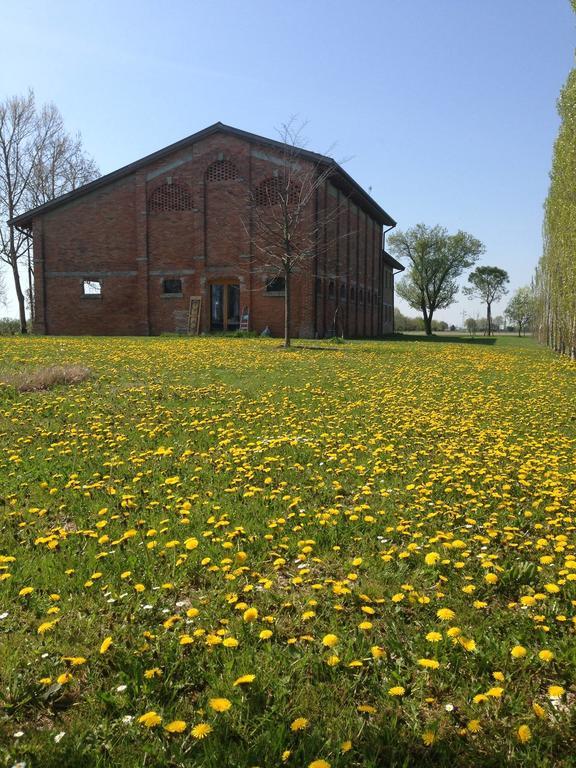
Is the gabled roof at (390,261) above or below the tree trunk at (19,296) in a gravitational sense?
above

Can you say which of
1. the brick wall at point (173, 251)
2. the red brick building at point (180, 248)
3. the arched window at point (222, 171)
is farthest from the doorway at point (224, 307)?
the arched window at point (222, 171)

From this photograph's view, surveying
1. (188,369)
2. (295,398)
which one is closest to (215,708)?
(295,398)

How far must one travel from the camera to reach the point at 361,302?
40.3 meters

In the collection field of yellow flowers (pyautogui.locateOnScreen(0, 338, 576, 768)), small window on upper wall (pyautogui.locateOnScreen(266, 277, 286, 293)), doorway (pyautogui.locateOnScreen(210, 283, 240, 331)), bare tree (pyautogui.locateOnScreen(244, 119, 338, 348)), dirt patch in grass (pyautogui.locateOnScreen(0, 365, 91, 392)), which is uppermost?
bare tree (pyautogui.locateOnScreen(244, 119, 338, 348))

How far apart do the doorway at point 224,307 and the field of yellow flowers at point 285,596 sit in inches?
951

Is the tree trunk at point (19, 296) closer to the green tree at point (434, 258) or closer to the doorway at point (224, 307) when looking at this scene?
the doorway at point (224, 307)

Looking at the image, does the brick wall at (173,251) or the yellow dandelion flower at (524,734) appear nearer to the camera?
the yellow dandelion flower at (524,734)

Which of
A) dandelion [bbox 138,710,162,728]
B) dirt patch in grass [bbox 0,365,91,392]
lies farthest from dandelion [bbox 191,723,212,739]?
dirt patch in grass [bbox 0,365,91,392]

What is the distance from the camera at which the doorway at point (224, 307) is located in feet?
102

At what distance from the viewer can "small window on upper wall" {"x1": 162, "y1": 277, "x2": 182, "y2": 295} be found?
103 feet

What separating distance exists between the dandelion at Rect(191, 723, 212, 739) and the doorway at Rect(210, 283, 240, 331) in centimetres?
2934

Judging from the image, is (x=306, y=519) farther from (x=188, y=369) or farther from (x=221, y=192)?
(x=221, y=192)

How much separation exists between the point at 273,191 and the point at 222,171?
332 cm

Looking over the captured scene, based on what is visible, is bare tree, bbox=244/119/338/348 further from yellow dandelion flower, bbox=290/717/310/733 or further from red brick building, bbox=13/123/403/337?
yellow dandelion flower, bbox=290/717/310/733
